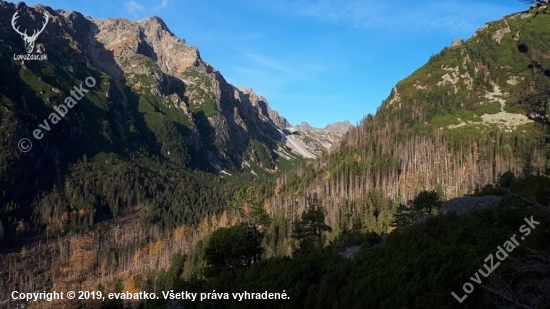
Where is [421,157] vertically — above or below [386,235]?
above

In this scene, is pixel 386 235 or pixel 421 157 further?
pixel 421 157

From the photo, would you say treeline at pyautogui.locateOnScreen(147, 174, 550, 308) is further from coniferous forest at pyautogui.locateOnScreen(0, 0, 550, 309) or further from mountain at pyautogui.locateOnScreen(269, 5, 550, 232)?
mountain at pyautogui.locateOnScreen(269, 5, 550, 232)

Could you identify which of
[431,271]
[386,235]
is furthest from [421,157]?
[431,271]

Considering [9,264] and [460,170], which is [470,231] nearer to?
[460,170]

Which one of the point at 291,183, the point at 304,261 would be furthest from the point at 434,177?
the point at 304,261

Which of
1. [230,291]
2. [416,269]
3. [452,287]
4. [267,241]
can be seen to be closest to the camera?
[452,287]

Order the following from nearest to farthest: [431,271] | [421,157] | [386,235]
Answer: [431,271]
[386,235]
[421,157]

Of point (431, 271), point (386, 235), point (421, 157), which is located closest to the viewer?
point (431, 271)

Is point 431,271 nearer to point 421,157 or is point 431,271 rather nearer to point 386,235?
point 386,235

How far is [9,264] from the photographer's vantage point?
174 m

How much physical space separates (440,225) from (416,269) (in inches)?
357

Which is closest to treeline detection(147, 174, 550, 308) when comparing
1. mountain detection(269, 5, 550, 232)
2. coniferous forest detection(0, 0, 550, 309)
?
coniferous forest detection(0, 0, 550, 309)

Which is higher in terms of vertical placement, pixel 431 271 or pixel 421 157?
pixel 421 157

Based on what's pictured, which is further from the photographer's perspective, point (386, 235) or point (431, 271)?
point (386, 235)
